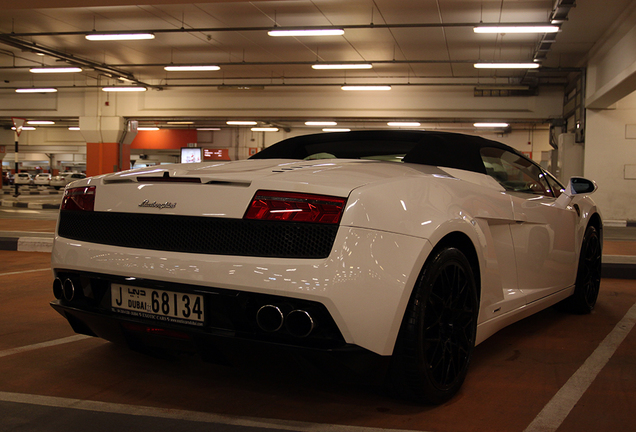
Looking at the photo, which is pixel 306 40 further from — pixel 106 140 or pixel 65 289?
pixel 65 289

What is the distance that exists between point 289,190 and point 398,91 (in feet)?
62.5

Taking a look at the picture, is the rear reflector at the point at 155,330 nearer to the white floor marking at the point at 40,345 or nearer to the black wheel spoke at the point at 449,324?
the black wheel spoke at the point at 449,324

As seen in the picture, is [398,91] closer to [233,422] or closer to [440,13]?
[440,13]

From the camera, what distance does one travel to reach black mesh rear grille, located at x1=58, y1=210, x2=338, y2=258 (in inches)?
71.0

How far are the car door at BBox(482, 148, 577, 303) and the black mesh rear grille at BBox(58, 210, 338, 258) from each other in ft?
4.26

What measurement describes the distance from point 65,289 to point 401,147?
1860 mm

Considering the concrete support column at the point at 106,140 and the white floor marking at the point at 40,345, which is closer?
the white floor marking at the point at 40,345

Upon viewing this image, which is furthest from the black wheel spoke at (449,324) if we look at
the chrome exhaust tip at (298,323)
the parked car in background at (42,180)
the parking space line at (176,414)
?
the parked car in background at (42,180)

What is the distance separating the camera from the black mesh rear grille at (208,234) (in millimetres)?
1803

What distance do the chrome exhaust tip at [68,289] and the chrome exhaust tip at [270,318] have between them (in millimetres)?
817

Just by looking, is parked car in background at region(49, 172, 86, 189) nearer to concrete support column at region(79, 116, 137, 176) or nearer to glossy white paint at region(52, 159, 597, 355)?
concrete support column at region(79, 116, 137, 176)

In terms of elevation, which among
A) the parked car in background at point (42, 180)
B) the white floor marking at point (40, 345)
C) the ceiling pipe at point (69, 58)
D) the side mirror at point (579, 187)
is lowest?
the white floor marking at point (40, 345)

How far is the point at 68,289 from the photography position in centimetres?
217

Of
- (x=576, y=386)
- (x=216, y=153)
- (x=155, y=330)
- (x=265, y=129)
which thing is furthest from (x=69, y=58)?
(x=576, y=386)
